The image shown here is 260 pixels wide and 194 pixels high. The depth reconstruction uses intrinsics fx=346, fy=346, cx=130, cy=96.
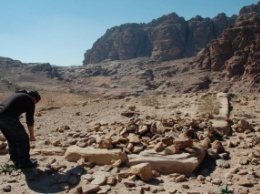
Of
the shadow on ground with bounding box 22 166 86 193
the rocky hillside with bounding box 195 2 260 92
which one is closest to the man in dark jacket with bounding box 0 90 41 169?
the shadow on ground with bounding box 22 166 86 193

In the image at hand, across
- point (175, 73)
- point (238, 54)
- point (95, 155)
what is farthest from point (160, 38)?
point (95, 155)

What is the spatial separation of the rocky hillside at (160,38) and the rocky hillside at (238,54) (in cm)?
4257

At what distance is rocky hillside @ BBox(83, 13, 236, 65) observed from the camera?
123 m

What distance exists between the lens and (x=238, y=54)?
70000 mm

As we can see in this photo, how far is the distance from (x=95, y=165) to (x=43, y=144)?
6.44 ft

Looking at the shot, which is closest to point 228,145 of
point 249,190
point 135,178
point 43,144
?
point 249,190

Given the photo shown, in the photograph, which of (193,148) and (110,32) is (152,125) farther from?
(110,32)

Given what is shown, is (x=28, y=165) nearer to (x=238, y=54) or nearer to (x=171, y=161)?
(x=171, y=161)

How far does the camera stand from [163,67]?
329 ft

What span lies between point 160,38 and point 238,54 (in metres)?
59.8

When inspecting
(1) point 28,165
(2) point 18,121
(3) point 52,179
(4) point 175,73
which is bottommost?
(3) point 52,179

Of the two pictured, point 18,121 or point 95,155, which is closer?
point 18,121

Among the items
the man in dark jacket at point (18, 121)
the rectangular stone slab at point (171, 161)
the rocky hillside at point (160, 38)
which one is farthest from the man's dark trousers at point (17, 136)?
the rocky hillside at point (160, 38)

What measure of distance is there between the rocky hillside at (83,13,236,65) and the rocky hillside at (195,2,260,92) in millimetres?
42569
